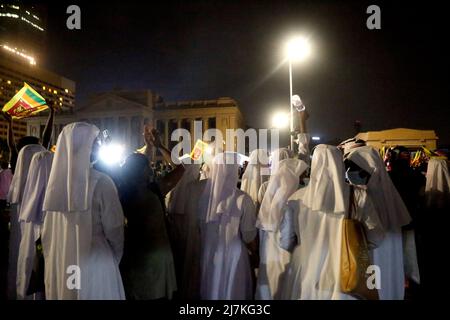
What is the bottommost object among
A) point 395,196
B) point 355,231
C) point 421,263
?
point 421,263

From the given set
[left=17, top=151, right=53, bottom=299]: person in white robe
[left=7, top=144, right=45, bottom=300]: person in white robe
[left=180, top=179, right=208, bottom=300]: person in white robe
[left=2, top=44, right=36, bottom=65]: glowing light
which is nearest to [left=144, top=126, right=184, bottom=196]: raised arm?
[left=180, top=179, right=208, bottom=300]: person in white robe

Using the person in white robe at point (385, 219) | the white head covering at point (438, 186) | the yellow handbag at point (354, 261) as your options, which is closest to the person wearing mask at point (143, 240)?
the yellow handbag at point (354, 261)

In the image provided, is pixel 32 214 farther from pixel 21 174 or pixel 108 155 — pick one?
pixel 108 155

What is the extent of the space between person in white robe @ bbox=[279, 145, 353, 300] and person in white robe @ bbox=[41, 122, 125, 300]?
1.83 meters

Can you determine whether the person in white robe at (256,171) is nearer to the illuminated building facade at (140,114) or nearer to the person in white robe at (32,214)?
the person in white robe at (32,214)

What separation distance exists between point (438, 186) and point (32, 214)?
586 centimetres

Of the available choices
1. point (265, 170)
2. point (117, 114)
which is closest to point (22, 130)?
point (117, 114)

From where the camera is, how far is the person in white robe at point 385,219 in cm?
347

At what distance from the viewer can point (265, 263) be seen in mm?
4254

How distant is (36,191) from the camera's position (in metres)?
4.18

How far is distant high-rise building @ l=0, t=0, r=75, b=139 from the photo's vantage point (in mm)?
91938

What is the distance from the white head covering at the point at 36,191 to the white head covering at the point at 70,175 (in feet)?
3.27
